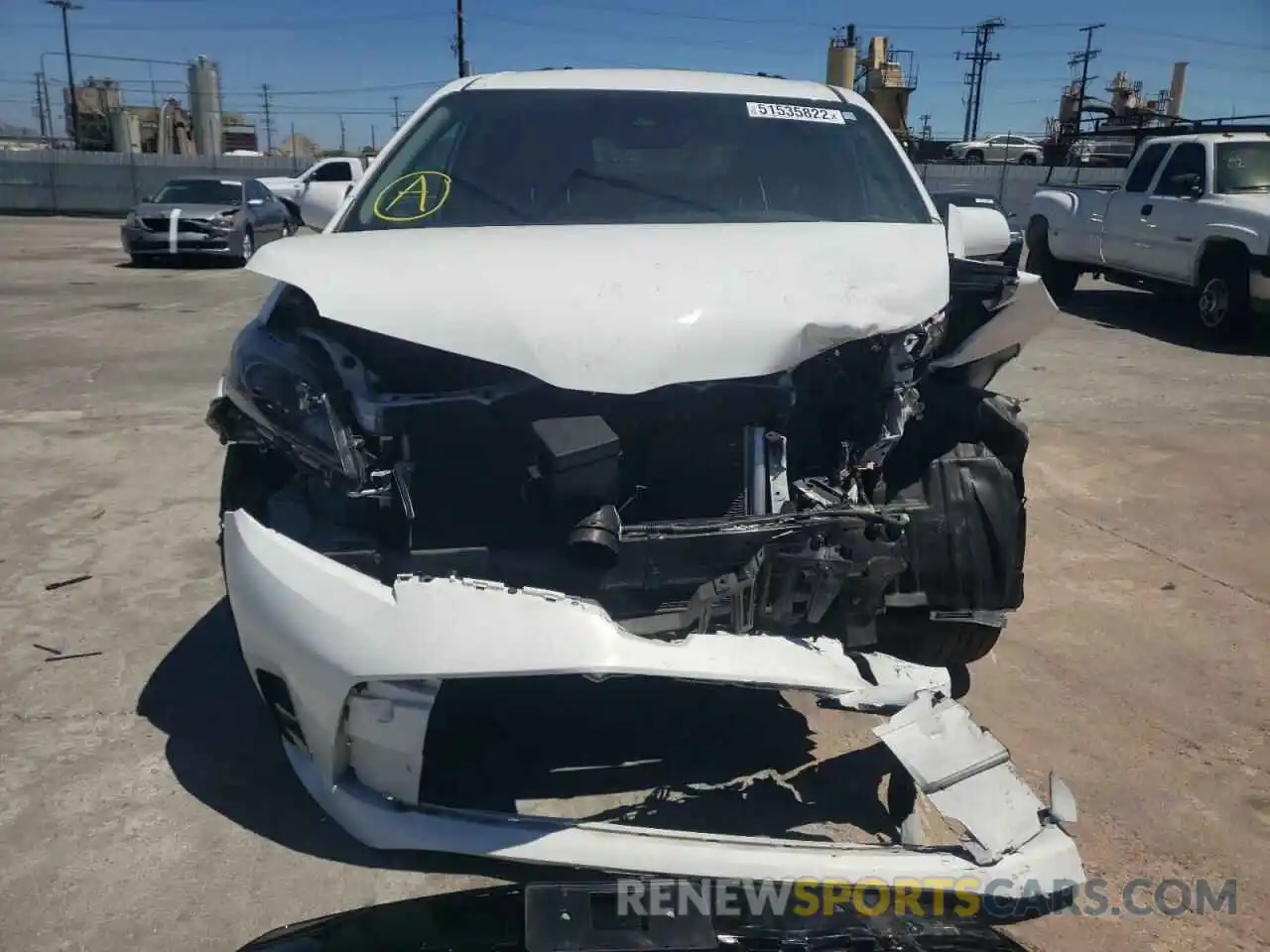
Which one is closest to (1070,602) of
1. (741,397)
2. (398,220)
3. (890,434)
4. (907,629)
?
(907,629)

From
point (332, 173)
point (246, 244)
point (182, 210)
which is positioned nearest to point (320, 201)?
point (182, 210)

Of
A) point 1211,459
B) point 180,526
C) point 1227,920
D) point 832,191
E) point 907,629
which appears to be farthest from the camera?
point 1211,459

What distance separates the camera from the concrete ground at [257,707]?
2396mm

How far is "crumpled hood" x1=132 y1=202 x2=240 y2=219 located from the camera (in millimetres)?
15445

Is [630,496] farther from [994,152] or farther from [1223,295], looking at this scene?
[994,152]

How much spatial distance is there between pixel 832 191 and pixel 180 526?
130 inches

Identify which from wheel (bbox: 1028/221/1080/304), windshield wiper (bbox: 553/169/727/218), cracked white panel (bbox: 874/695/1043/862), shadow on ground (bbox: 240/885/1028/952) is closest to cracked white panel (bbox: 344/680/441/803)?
shadow on ground (bbox: 240/885/1028/952)

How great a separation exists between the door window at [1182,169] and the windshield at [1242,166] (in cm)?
18

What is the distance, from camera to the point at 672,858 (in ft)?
6.64

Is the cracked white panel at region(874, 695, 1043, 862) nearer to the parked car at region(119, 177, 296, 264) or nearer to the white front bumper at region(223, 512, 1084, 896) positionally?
the white front bumper at region(223, 512, 1084, 896)

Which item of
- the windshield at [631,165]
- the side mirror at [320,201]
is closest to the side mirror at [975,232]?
the windshield at [631,165]

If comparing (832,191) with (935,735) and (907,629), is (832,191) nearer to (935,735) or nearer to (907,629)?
(907,629)

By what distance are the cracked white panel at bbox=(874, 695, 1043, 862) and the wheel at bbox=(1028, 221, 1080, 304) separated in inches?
470

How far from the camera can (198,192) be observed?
16172mm
